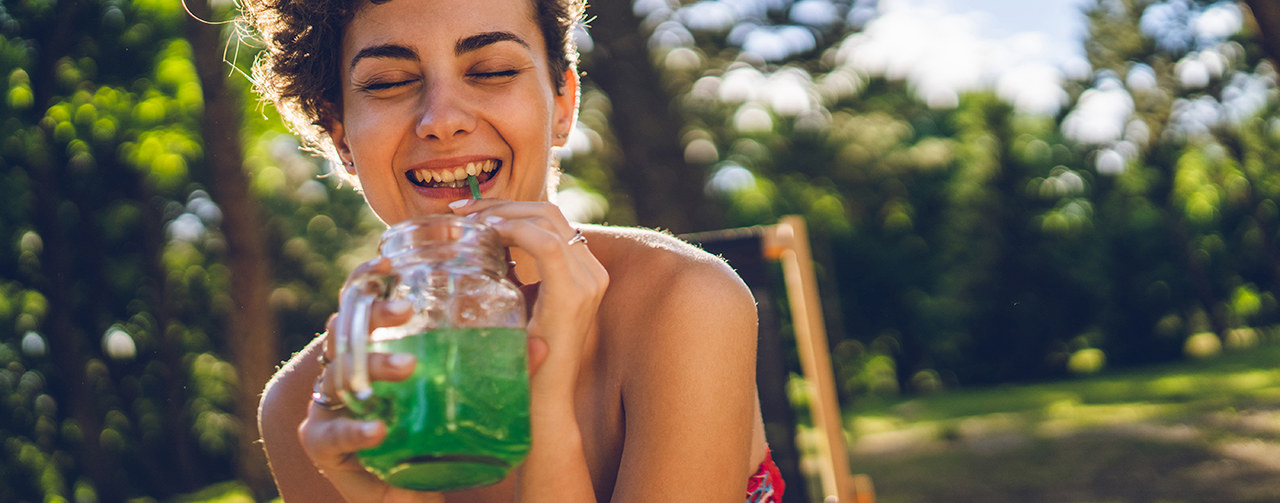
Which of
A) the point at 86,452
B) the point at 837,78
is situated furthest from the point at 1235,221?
the point at 86,452

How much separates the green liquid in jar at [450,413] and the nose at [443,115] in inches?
22.3

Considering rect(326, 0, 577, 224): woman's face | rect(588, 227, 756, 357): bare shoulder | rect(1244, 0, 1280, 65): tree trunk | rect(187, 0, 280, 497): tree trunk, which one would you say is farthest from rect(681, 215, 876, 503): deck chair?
rect(187, 0, 280, 497): tree trunk

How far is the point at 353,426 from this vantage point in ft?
4.31

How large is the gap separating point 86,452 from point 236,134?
29.6 ft

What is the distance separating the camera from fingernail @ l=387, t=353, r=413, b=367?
1270 millimetres

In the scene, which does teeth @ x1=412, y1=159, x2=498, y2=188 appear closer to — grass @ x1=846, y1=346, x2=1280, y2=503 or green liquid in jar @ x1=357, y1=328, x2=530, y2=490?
green liquid in jar @ x1=357, y1=328, x2=530, y2=490

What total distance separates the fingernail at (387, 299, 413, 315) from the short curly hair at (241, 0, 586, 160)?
92 centimetres

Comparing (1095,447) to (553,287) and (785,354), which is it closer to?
(785,354)

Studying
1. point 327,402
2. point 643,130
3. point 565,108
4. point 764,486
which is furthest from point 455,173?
point 643,130

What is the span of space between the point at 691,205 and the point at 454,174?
902 cm

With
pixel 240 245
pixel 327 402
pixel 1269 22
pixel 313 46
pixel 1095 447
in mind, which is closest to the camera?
pixel 327 402

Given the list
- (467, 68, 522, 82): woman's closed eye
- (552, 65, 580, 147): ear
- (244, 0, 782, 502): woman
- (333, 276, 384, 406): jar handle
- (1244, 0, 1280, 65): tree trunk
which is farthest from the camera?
(1244, 0, 1280, 65): tree trunk

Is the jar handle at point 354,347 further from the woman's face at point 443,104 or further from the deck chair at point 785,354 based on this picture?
the deck chair at point 785,354

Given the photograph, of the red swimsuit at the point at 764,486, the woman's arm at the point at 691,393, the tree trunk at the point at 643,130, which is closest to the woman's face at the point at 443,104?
the woman's arm at the point at 691,393
